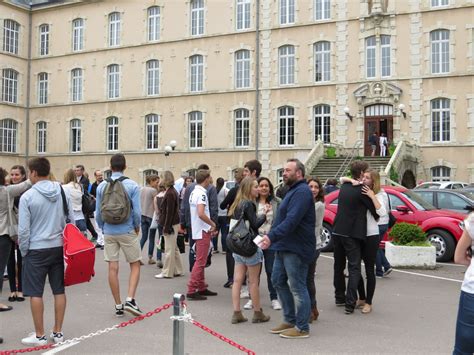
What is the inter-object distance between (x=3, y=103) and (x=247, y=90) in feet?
56.7

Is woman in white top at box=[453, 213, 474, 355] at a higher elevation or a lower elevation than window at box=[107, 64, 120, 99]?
lower

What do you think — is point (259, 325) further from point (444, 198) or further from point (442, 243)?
point (444, 198)

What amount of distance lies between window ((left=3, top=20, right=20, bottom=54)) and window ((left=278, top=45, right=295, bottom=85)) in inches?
767

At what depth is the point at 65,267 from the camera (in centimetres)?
584

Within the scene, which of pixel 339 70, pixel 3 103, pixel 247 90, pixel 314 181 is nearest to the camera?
pixel 314 181

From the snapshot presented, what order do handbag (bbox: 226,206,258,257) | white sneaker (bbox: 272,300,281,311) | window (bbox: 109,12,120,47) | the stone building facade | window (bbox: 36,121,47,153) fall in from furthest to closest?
window (bbox: 36,121,47,153)
window (bbox: 109,12,120,47)
the stone building facade
white sneaker (bbox: 272,300,281,311)
handbag (bbox: 226,206,258,257)

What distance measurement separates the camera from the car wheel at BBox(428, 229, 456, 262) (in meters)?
12.0

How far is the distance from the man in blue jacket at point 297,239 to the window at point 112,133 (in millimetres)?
32494

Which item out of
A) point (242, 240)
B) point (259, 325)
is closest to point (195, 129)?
point (242, 240)

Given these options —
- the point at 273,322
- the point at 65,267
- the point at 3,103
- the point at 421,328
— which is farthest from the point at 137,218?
the point at 3,103

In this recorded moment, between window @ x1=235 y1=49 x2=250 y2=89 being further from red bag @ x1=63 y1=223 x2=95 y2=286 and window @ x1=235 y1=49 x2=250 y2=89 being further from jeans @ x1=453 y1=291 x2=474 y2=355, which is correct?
jeans @ x1=453 y1=291 x2=474 y2=355

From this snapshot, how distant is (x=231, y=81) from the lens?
111 feet

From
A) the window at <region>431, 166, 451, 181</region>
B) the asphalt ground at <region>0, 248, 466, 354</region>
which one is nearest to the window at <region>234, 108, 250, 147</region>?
the window at <region>431, 166, 451, 181</region>

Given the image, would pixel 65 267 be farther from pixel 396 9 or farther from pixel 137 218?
pixel 396 9
